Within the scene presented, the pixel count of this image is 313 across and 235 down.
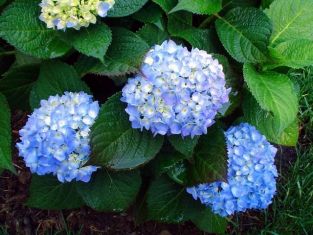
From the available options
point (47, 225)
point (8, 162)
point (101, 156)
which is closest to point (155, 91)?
point (101, 156)

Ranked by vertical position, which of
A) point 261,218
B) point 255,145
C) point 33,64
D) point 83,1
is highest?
point 83,1

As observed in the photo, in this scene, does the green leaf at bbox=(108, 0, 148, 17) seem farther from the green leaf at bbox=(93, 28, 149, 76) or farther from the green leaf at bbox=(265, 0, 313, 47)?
the green leaf at bbox=(265, 0, 313, 47)

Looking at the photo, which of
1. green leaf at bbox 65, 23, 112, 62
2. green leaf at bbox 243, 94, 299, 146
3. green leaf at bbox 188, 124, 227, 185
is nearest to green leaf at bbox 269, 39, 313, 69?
green leaf at bbox 243, 94, 299, 146

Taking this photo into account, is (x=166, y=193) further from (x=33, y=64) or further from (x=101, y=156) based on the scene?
(x=33, y=64)

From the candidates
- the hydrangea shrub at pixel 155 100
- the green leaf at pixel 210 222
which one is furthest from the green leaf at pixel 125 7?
the green leaf at pixel 210 222

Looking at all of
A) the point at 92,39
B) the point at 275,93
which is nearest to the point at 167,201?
the point at 275,93

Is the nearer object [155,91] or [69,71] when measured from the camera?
[155,91]

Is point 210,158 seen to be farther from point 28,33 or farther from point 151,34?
point 28,33

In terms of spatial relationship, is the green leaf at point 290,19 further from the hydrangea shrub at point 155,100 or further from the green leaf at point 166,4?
the green leaf at point 166,4
